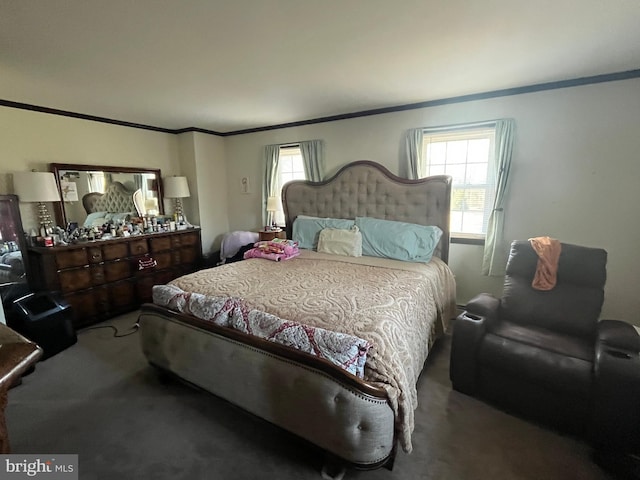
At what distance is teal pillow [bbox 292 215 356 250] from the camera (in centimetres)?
360

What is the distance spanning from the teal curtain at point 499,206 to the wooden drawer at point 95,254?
4.35 m

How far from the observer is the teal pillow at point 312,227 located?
3596 mm

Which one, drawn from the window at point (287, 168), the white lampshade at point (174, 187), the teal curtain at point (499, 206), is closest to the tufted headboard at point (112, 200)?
the white lampshade at point (174, 187)

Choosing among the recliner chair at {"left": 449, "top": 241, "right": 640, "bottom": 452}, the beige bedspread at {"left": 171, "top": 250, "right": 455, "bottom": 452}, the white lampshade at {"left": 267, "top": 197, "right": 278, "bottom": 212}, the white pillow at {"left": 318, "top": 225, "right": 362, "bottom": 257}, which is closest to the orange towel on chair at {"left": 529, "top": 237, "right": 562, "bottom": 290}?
the recliner chair at {"left": 449, "top": 241, "right": 640, "bottom": 452}

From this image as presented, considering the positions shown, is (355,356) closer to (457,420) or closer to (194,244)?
(457,420)

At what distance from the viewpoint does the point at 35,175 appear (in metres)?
3.01

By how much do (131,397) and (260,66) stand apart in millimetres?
2705

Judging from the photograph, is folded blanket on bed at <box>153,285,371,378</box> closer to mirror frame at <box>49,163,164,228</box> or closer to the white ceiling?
the white ceiling

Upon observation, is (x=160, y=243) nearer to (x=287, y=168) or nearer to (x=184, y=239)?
(x=184, y=239)

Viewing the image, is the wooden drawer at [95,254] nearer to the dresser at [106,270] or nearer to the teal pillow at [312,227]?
the dresser at [106,270]

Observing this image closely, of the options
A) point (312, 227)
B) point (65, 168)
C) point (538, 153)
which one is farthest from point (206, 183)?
point (538, 153)

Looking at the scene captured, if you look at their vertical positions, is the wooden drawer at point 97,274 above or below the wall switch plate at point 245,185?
below

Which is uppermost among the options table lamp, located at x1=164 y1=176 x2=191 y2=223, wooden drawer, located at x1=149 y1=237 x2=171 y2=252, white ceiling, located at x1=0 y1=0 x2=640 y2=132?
white ceiling, located at x1=0 y1=0 x2=640 y2=132

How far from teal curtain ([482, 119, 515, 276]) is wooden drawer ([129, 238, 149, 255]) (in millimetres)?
4134
